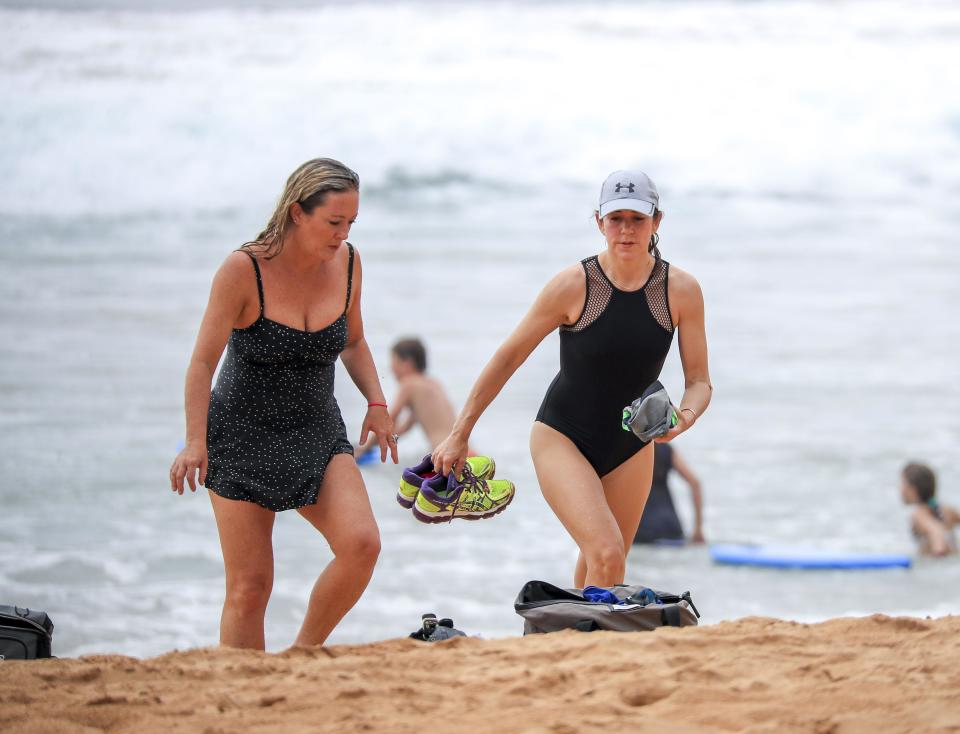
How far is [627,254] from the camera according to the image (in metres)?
4.80

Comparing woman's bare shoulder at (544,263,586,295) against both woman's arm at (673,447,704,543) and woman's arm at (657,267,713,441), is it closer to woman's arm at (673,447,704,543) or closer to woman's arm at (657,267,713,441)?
woman's arm at (657,267,713,441)

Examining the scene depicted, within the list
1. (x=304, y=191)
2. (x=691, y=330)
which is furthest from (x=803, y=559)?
(x=304, y=191)

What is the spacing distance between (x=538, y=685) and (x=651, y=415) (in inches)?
49.0

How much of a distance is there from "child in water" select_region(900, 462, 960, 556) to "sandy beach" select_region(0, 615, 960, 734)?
5360 millimetres

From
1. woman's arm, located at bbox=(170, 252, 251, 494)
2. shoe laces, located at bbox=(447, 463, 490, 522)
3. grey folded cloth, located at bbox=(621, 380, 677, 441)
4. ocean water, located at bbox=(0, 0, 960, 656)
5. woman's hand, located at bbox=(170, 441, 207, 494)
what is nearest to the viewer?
woman's hand, located at bbox=(170, 441, 207, 494)

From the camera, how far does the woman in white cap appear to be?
4789 millimetres

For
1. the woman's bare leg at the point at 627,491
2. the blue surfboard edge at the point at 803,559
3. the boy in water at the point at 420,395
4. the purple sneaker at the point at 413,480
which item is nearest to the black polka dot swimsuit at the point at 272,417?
the purple sneaker at the point at 413,480

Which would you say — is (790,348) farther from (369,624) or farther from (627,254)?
(627,254)

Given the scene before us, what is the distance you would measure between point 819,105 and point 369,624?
24336 mm

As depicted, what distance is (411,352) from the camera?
432 inches

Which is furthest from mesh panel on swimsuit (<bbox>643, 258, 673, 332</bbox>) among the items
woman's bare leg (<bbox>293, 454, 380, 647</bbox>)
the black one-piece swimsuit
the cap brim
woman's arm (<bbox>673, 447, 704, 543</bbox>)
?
woman's arm (<bbox>673, 447, 704, 543</bbox>)

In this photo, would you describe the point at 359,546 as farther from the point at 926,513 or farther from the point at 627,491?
the point at 926,513

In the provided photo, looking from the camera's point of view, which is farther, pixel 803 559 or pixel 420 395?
pixel 420 395

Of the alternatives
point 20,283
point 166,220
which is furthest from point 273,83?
point 20,283
